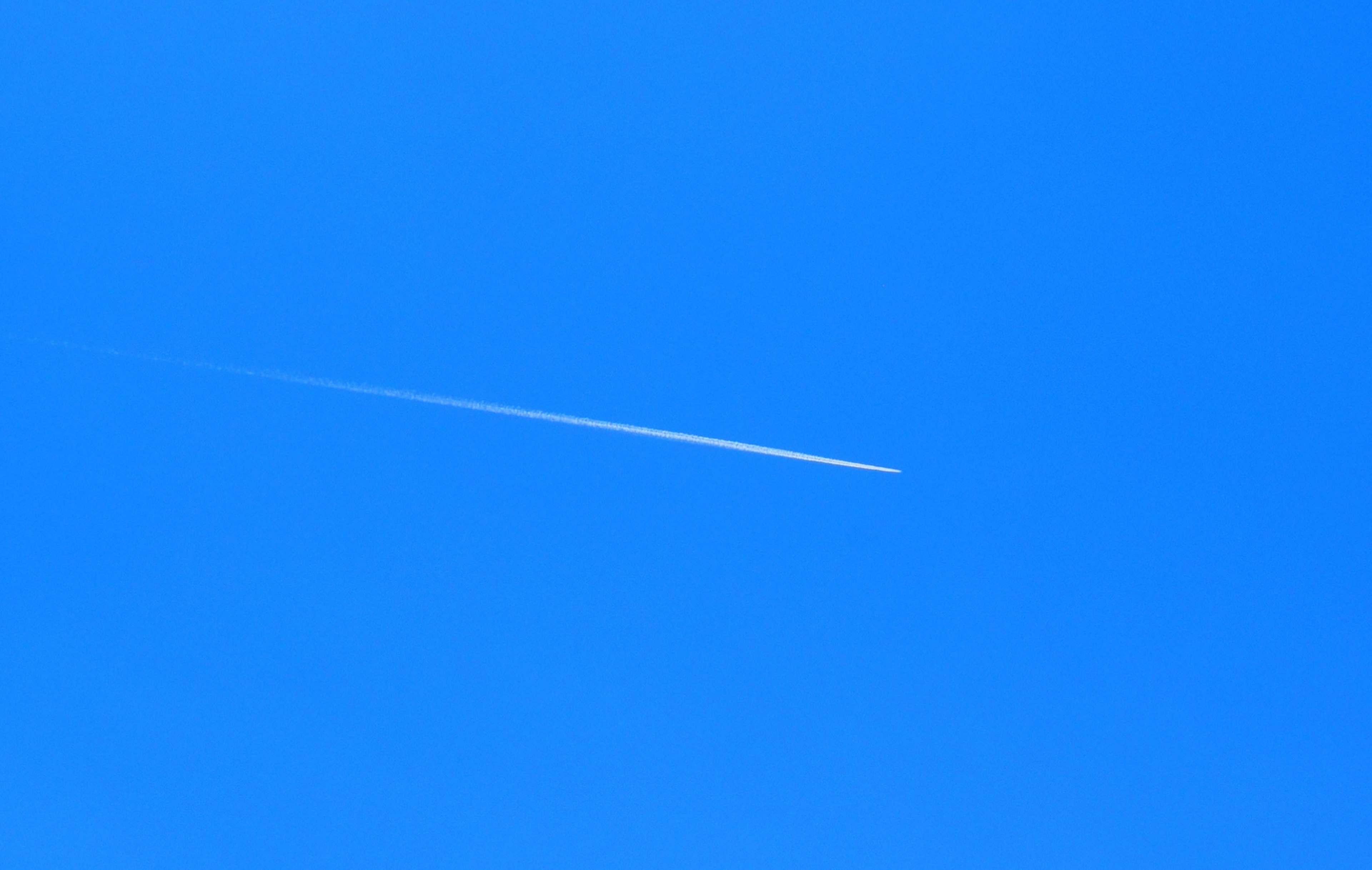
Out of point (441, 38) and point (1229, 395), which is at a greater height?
point (441, 38)

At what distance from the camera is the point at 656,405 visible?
3.59 feet

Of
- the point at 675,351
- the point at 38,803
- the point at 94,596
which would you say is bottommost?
the point at 38,803

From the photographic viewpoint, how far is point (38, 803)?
45.3 inches

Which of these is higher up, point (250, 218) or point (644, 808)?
point (250, 218)

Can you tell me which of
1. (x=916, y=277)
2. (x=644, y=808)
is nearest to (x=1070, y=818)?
(x=644, y=808)

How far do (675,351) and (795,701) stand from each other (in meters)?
0.46

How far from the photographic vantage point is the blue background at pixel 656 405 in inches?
42.6

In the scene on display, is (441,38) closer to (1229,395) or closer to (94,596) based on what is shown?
(94,596)

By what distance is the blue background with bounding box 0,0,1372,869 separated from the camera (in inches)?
42.6

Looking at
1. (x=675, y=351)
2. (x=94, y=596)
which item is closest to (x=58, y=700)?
(x=94, y=596)

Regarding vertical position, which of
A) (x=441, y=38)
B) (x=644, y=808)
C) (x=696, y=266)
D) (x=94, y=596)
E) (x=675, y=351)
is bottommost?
(x=644, y=808)

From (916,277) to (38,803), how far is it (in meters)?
1.26

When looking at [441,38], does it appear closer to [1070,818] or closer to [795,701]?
[795,701]

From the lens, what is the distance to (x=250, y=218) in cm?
109
